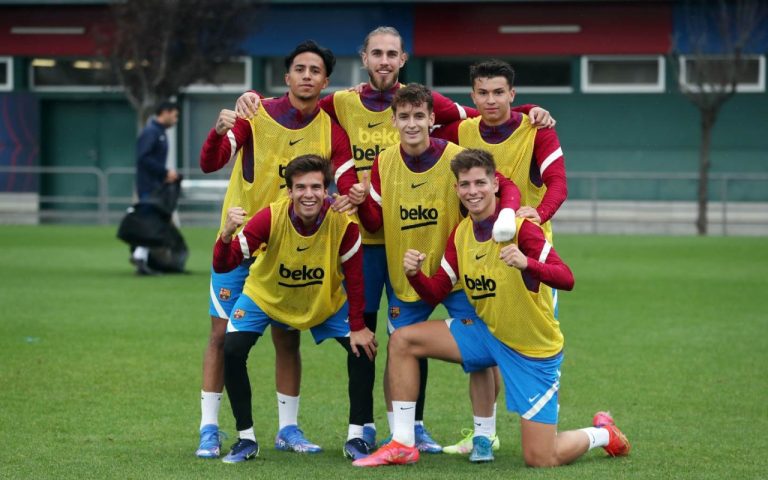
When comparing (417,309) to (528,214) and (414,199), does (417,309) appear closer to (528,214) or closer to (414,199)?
(414,199)

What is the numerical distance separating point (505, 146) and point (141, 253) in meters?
11.0

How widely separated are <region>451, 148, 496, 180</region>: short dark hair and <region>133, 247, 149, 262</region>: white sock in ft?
37.2

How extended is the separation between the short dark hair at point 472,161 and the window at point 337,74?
77.6 ft

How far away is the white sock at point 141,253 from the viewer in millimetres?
17500

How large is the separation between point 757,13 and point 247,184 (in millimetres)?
23064

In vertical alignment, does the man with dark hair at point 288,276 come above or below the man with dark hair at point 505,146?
below

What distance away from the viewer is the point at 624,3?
29156 millimetres

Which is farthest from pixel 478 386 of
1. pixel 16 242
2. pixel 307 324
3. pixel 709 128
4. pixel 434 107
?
pixel 709 128

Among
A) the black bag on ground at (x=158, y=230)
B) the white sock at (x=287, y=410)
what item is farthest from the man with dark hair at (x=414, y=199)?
the black bag on ground at (x=158, y=230)

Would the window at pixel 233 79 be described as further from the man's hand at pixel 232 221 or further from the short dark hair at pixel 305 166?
the man's hand at pixel 232 221

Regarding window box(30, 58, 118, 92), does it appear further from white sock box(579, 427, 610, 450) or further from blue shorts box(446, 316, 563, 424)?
white sock box(579, 427, 610, 450)

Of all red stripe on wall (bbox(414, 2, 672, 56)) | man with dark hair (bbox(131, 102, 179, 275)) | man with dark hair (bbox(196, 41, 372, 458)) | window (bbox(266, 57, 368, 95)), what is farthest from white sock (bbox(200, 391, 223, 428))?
window (bbox(266, 57, 368, 95))

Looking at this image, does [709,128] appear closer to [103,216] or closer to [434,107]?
[103,216]

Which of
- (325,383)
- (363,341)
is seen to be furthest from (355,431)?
(325,383)
